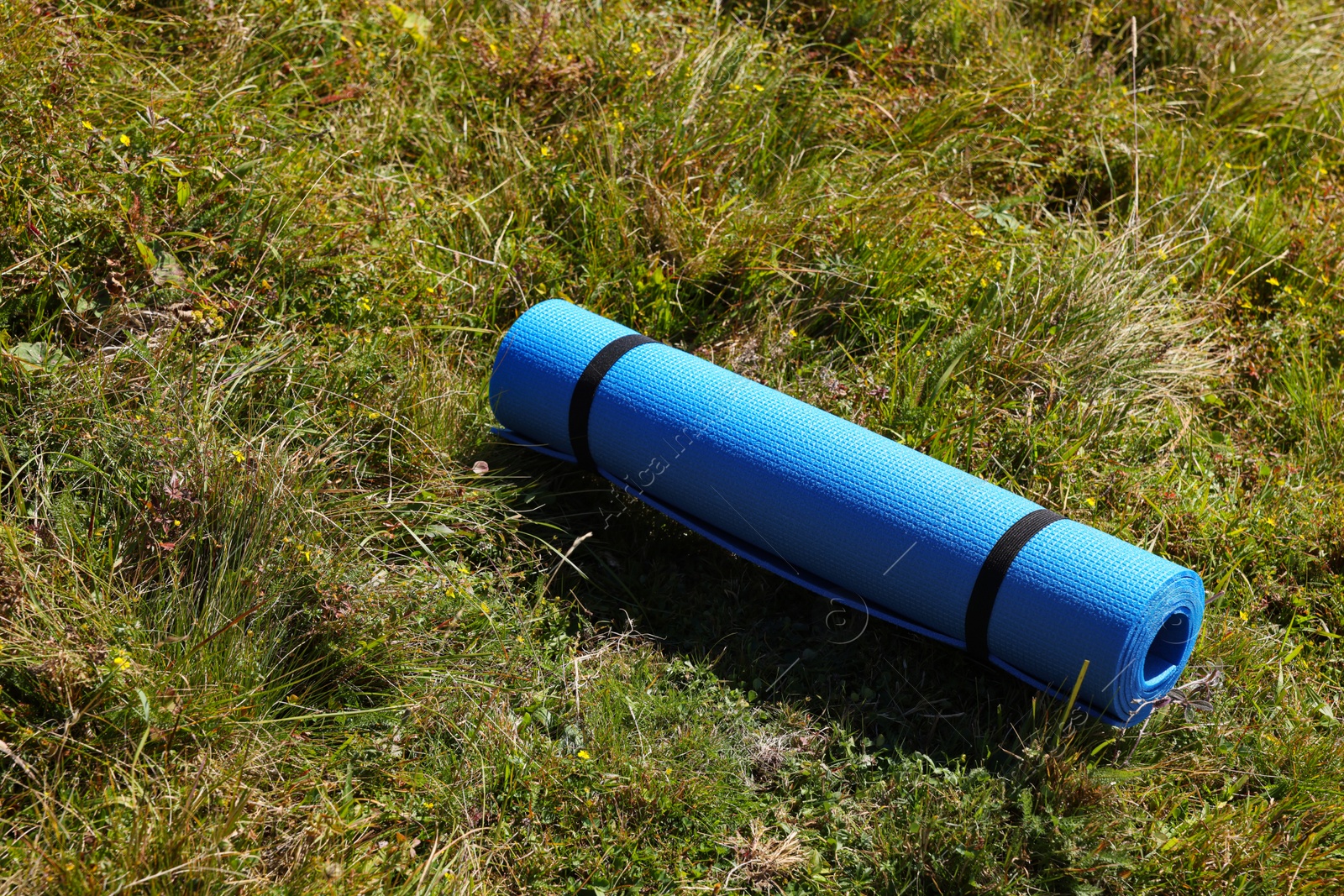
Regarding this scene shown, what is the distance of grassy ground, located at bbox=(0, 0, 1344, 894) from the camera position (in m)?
2.56

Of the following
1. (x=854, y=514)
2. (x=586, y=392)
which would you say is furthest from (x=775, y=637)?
(x=586, y=392)

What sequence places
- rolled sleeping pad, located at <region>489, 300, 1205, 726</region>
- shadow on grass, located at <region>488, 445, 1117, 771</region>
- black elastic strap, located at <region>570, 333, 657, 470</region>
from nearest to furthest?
rolled sleeping pad, located at <region>489, 300, 1205, 726</region> → shadow on grass, located at <region>488, 445, 1117, 771</region> → black elastic strap, located at <region>570, 333, 657, 470</region>

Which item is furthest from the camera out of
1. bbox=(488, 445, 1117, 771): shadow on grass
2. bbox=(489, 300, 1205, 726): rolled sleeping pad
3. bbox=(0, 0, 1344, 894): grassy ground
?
bbox=(488, 445, 1117, 771): shadow on grass

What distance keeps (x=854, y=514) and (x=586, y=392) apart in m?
0.86

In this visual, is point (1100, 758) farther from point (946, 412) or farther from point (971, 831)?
point (946, 412)

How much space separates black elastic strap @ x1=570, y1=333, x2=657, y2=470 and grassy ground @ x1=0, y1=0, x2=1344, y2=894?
0.69 ft

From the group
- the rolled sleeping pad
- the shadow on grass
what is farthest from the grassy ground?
the rolled sleeping pad

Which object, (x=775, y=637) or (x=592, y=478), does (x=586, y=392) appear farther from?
(x=775, y=637)

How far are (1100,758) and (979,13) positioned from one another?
3.53m

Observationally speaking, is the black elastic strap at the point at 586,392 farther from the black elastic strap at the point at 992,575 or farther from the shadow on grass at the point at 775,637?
the black elastic strap at the point at 992,575

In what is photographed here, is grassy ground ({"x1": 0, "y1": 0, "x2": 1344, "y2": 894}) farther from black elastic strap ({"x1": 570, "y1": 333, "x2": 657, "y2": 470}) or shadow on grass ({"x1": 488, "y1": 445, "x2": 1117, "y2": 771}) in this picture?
black elastic strap ({"x1": 570, "y1": 333, "x2": 657, "y2": 470})

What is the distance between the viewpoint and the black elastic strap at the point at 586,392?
3.24 metres

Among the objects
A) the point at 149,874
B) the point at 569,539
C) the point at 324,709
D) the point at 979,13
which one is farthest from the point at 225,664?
the point at 979,13

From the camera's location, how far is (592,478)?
3.49 m
